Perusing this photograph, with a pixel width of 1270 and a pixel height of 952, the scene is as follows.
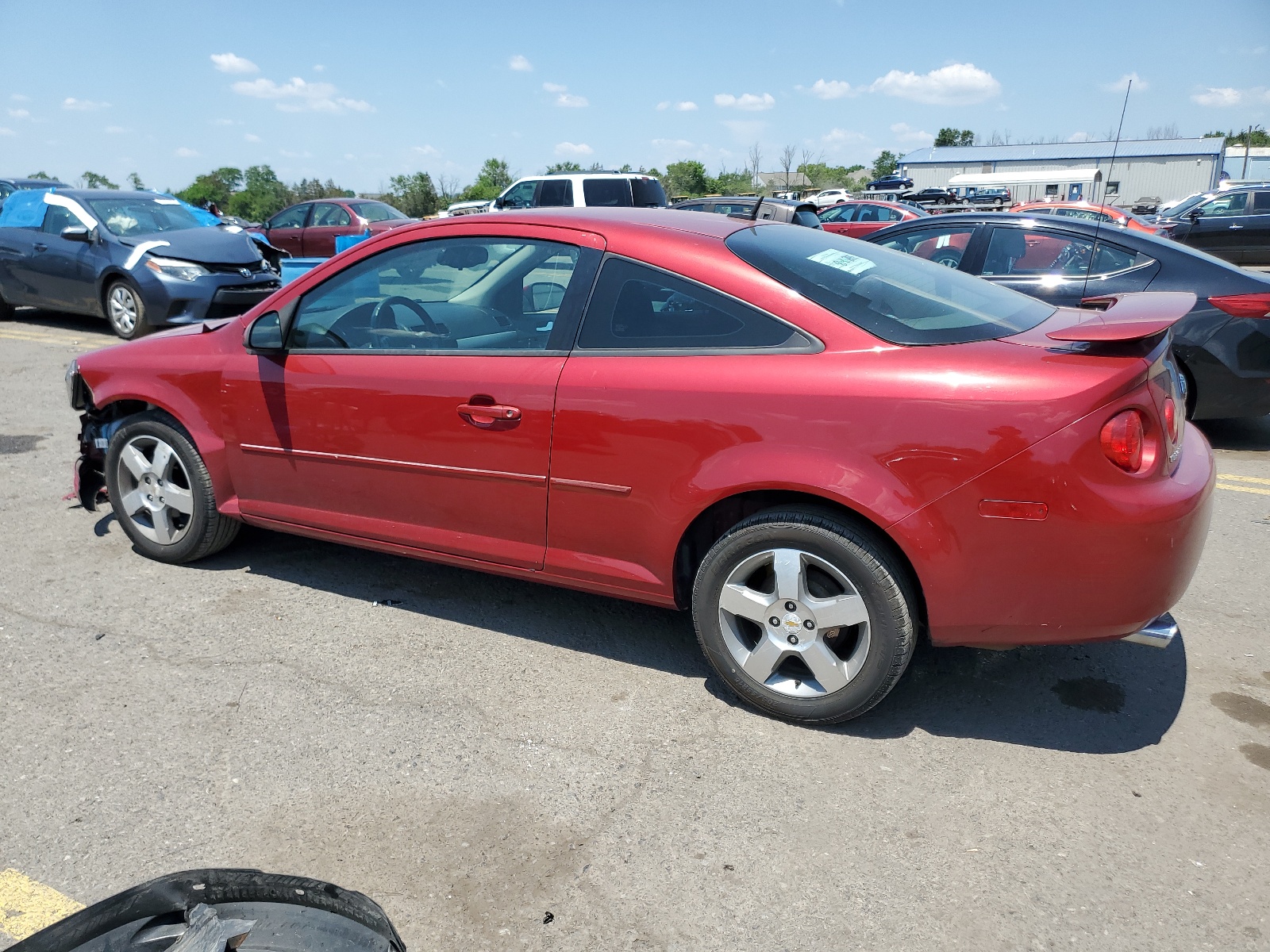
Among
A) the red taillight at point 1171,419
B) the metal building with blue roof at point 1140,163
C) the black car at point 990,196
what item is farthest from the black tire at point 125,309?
the metal building with blue roof at point 1140,163

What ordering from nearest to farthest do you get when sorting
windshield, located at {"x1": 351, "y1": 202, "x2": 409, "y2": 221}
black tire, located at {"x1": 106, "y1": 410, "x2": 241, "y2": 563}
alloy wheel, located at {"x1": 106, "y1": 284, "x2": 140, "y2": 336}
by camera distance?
1. black tire, located at {"x1": 106, "y1": 410, "x2": 241, "y2": 563}
2. alloy wheel, located at {"x1": 106, "y1": 284, "x2": 140, "y2": 336}
3. windshield, located at {"x1": 351, "y1": 202, "x2": 409, "y2": 221}

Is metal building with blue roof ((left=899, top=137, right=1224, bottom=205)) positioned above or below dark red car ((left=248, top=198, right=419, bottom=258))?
below

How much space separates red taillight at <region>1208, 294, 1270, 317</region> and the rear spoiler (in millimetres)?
3216

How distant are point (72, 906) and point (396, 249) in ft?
8.02

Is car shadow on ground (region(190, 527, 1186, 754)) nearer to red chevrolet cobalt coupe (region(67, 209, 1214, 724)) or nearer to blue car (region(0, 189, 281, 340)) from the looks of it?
red chevrolet cobalt coupe (region(67, 209, 1214, 724))

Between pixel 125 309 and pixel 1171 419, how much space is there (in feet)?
35.5

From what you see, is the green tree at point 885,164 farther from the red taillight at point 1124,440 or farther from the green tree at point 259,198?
the red taillight at point 1124,440

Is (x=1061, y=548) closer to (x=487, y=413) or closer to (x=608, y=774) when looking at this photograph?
(x=608, y=774)

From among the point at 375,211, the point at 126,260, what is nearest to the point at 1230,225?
the point at 375,211

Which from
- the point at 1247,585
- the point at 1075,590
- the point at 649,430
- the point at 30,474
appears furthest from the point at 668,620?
the point at 30,474

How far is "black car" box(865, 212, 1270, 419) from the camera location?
6164 millimetres

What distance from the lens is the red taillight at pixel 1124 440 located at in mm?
2695

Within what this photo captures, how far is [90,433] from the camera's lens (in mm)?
4758

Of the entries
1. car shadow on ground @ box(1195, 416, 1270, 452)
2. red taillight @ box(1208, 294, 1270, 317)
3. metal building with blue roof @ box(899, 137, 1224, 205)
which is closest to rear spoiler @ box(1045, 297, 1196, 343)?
red taillight @ box(1208, 294, 1270, 317)
